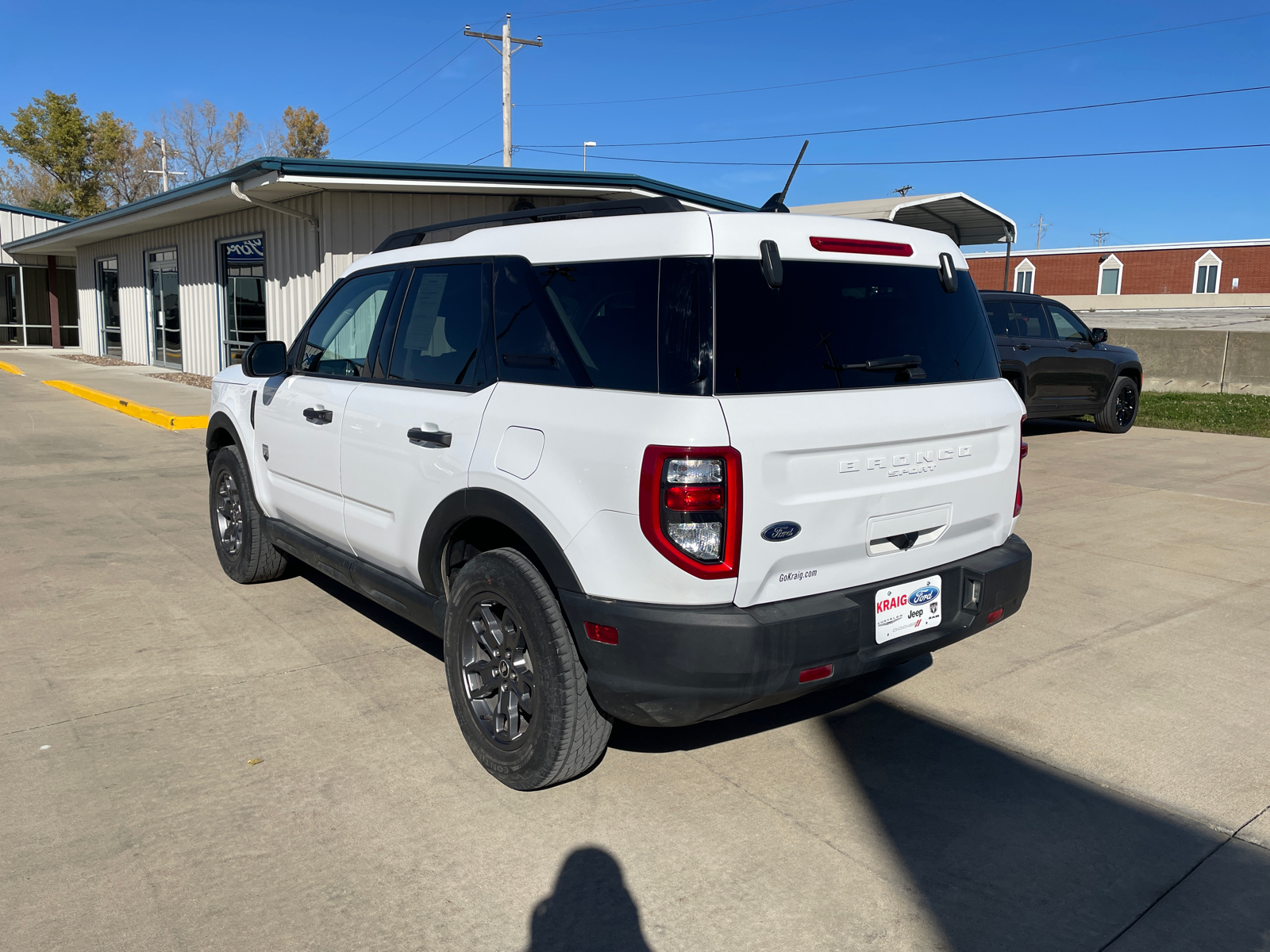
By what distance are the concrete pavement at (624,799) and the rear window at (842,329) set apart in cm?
145

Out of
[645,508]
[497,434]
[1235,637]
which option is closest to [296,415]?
[497,434]

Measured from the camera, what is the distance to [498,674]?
11.5ft

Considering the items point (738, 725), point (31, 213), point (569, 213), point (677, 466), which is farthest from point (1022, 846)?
point (31, 213)

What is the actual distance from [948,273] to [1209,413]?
47.7 ft

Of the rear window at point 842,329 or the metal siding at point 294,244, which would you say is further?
the metal siding at point 294,244

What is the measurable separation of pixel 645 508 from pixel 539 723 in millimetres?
899

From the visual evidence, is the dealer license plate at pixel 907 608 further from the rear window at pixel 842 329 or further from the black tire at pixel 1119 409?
the black tire at pixel 1119 409

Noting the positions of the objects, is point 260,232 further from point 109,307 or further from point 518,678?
point 518,678

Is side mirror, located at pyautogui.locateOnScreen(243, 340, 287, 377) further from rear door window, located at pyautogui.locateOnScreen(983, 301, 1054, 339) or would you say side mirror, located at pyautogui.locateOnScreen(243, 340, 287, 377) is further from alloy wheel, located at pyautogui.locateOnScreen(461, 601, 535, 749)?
rear door window, located at pyautogui.locateOnScreen(983, 301, 1054, 339)

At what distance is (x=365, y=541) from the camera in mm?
4246

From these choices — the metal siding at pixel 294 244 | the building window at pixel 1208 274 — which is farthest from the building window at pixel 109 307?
the building window at pixel 1208 274

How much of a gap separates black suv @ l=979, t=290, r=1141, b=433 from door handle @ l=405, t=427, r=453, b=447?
10261 millimetres

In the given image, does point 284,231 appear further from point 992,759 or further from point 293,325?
point 992,759

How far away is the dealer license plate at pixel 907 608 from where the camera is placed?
3229 millimetres
